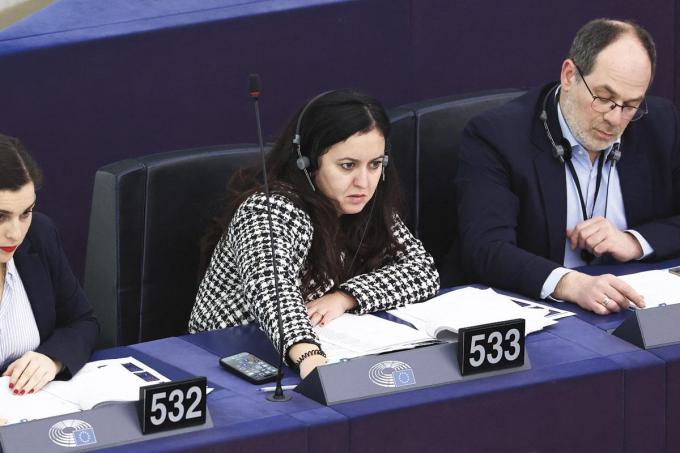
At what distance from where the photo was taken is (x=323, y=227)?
111 inches

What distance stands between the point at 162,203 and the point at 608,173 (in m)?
1.10

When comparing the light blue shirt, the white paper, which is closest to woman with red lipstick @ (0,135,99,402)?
the white paper

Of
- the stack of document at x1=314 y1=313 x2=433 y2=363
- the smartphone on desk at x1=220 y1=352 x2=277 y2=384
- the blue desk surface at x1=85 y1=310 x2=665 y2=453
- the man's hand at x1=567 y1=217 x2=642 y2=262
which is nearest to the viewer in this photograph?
the blue desk surface at x1=85 y1=310 x2=665 y2=453

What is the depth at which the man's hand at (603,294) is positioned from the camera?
277 cm

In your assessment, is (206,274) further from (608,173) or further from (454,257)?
(608,173)

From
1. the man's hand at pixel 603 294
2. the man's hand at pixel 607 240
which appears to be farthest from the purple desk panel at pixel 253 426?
the man's hand at pixel 607 240

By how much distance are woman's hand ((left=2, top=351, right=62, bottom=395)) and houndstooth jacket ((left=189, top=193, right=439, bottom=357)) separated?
419mm

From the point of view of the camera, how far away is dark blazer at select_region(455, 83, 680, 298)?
3.16 metres

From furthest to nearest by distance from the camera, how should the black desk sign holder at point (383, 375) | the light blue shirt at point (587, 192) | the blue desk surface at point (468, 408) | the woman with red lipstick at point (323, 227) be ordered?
the light blue shirt at point (587, 192) < the woman with red lipstick at point (323, 227) < the black desk sign holder at point (383, 375) < the blue desk surface at point (468, 408)

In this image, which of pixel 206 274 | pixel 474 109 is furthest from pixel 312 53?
pixel 206 274

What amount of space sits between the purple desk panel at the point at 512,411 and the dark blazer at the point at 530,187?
65 centimetres

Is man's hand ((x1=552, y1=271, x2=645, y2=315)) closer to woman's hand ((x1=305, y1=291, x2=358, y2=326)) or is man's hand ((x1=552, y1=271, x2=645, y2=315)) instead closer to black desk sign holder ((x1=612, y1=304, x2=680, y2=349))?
black desk sign holder ((x1=612, y1=304, x2=680, y2=349))

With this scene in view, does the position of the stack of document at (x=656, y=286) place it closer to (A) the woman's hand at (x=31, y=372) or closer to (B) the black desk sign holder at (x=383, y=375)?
(B) the black desk sign holder at (x=383, y=375)

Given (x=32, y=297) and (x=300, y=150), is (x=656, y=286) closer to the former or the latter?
(x=300, y=150)
